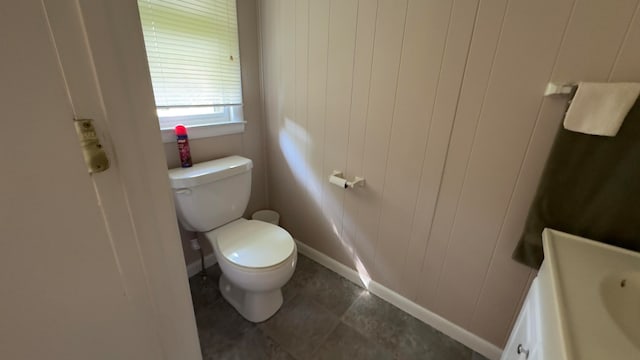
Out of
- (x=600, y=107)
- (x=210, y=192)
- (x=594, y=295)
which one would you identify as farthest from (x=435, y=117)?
(x=210, y=192)

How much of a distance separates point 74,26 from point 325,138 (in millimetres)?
→ 1214

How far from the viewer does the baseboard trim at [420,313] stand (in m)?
1.30

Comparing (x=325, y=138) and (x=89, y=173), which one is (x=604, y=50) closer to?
(x=325, y=138)

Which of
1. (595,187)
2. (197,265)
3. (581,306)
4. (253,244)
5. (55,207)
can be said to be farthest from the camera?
(197,265)

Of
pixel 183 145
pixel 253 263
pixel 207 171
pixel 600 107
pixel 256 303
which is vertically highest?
pixel 600 107

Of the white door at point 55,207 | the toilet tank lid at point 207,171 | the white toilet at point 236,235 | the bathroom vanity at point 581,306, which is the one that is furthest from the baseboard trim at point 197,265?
the bathroom vanity at point 581,306

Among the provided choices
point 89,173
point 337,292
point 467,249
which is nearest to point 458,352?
point 467,249

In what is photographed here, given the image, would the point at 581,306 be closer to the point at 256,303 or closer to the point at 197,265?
the point at 256,303

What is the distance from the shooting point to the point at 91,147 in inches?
18.7

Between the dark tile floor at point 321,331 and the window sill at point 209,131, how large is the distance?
0.95 metres

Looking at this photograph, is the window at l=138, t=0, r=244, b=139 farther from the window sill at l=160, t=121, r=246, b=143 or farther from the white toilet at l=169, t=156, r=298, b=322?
the white toilet at l=169, t=156, r=298, b=322

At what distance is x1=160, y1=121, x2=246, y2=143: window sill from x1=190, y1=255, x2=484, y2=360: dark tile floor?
37.3 inches

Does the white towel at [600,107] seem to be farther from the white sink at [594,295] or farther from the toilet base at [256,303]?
the toilet base at [256,303]

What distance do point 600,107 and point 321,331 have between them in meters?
1.48
